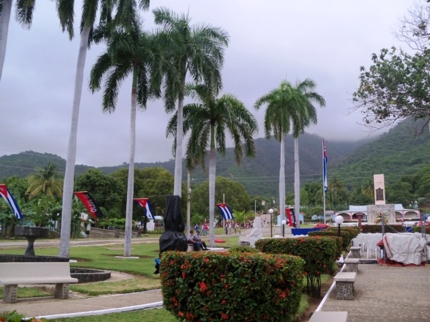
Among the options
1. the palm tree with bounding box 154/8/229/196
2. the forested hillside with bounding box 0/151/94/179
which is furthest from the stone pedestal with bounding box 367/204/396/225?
the forested hillside with bounding box 0/151/94/179

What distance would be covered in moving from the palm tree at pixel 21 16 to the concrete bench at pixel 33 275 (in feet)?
28.4

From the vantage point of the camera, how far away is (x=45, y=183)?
180ft

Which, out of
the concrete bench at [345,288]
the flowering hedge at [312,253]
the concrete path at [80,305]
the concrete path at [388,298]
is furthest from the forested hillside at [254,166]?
the concrete path at [80,305]

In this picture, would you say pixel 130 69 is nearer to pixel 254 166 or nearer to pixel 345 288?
pixel 345 288

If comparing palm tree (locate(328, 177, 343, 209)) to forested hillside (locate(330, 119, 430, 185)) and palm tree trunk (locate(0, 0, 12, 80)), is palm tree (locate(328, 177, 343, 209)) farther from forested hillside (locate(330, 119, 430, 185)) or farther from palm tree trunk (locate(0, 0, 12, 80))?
palm tree trunk (locate(0, 0, 12, 80))

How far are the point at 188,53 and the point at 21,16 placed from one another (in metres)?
8.27

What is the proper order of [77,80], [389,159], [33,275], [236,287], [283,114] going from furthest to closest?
[389,159] < [283,114] < [77,80] < [33,275] < [236,287]

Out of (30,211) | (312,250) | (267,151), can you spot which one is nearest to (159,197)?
(30,211)

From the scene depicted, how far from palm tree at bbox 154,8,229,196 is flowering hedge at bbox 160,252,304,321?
654 inches

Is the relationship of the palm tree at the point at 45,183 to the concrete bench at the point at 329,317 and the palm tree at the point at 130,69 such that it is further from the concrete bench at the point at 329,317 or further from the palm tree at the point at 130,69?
the concrete bench at the point at 329,317

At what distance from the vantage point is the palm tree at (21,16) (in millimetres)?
14984

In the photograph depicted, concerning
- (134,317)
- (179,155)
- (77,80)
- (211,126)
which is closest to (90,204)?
(179,155)

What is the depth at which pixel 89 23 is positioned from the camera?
17.9m

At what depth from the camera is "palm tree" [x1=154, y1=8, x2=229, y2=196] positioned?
2248 cm
